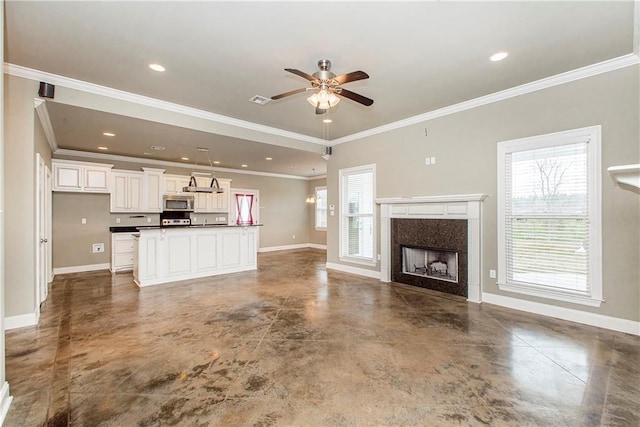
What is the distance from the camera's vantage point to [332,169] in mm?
6668

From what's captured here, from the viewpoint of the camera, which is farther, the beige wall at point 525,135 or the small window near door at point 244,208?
the small window near door at point 244,208

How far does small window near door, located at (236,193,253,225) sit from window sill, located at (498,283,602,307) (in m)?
7.52

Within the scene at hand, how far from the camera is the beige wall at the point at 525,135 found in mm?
3113

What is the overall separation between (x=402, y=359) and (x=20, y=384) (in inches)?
121

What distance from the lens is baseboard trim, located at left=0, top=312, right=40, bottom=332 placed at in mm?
3281

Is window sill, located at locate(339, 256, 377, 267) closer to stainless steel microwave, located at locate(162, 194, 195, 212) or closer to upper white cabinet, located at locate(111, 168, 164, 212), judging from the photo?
stainless steel microwave, located at locate(162, 194, 195, 212)

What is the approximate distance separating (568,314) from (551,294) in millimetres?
265

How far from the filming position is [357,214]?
245 inches

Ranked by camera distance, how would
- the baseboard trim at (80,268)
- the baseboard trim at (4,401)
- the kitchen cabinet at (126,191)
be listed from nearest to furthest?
1. the baseboard trim at (4,401)
2. the baseboard trim at (80,268)
3. the kitchen cabinet at (126,191)

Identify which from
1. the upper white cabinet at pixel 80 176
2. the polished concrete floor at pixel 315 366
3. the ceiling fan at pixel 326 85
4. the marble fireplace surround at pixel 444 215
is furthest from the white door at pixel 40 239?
the marble fireplace surround at pixel 444 215

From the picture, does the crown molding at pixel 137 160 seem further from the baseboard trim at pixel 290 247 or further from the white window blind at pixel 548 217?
the white window blind at pixel 548 217

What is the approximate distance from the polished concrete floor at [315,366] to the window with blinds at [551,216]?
0.50 metres

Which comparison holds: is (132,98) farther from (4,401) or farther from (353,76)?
(4,401)

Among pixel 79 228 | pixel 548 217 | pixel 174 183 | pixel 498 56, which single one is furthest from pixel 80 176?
pixel 548 217
